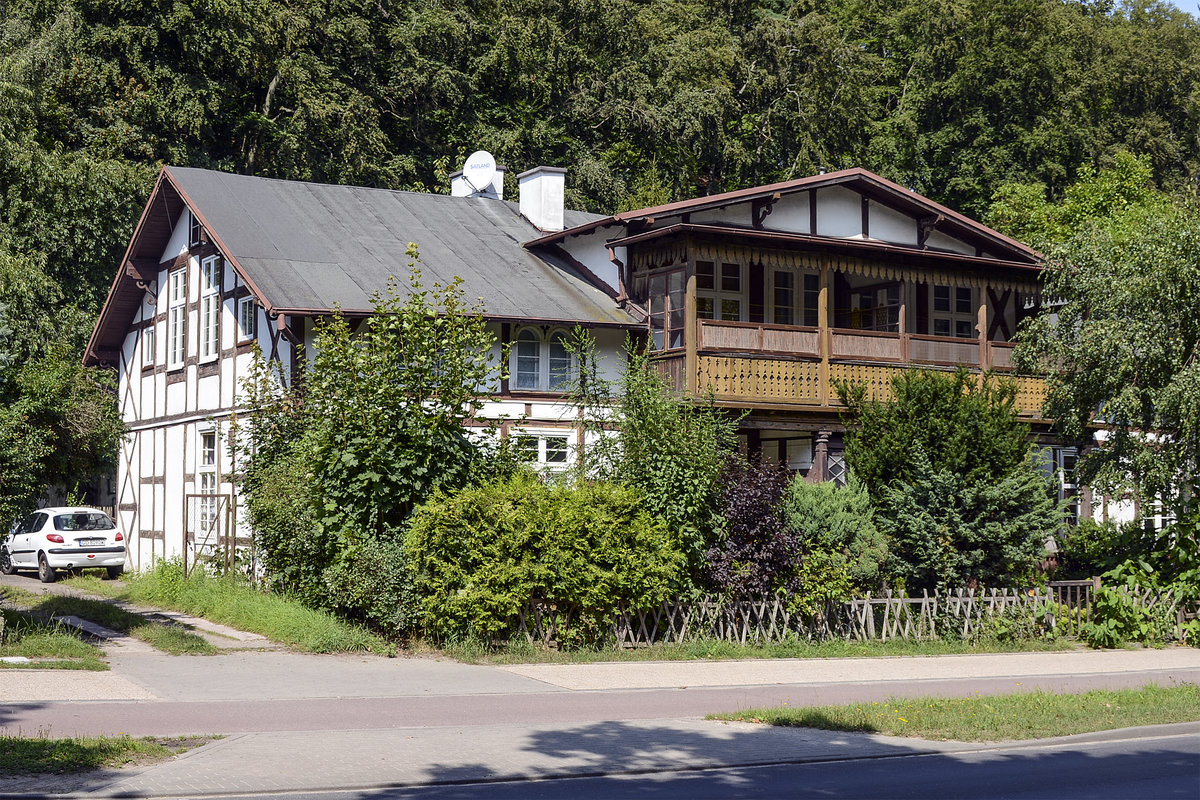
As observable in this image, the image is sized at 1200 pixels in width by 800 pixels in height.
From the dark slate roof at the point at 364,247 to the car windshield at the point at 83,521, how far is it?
7.64m

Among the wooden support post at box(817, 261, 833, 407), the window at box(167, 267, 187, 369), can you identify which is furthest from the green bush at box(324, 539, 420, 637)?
the window at box(167, 267, 187, 369)

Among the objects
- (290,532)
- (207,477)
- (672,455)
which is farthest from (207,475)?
(672,455)

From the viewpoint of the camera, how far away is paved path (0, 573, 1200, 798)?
10500 mm

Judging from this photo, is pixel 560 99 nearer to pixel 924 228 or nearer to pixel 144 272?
pixel 144 272

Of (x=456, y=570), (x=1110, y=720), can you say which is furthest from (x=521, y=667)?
(x=1110, y=720)

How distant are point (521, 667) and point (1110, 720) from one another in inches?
279

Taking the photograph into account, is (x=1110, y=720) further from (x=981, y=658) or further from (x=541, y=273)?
(x=541, y=273)

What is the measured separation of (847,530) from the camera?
2000 cm

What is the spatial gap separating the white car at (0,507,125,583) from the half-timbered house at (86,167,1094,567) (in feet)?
2.98

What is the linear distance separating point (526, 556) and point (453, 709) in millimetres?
4348

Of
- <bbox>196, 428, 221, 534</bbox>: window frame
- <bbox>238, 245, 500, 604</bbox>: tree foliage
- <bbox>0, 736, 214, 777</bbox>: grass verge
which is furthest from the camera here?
<bbox>196, 428, 221, 534</bbox>: window frame

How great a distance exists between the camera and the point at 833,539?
1991 centimetres

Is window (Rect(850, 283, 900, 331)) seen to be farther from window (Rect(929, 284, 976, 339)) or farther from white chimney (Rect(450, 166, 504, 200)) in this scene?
white chimney (Rect(450, 166, 504, 200))

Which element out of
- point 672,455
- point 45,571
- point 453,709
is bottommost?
point 453,709
